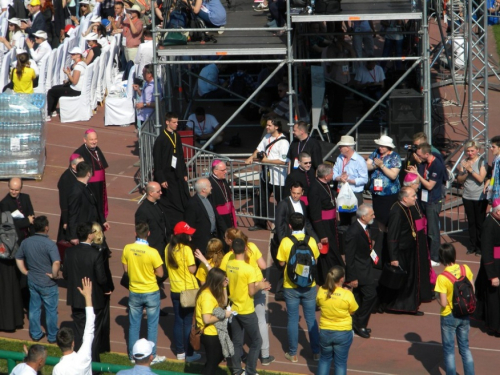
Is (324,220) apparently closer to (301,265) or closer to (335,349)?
(301,265)

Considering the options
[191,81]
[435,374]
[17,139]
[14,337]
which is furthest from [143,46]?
[435,374]

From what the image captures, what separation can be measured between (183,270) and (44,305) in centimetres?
174

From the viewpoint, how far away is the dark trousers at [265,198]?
14.1 m

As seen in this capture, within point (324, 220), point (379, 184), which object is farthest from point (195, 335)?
point (379, 184)

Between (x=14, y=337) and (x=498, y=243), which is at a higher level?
(x=498, y=243)

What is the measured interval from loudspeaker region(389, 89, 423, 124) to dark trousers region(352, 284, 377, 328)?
15.0ft

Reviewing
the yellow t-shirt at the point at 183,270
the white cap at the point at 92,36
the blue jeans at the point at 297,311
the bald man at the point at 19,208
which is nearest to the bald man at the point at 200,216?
the yellow t-shirt at the point at 183,270

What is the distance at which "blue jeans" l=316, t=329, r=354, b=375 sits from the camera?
935cm

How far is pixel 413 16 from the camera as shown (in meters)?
14.7

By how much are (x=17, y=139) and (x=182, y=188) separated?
153 inches

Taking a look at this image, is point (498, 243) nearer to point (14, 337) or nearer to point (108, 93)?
point (14, 337)

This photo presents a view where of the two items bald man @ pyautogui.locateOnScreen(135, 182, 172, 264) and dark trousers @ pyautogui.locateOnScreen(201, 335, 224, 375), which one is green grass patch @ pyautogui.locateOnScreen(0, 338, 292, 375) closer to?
dark trousers @ pyautogui.locateOnScreen(201, 335, 224, 375)

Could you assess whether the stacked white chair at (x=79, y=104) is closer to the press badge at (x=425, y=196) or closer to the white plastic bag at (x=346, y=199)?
the white plastic bag at (x=346, y=199)

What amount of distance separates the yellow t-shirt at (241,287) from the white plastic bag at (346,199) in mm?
3129
